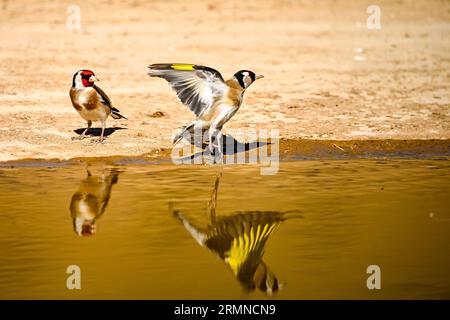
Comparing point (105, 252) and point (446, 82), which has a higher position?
point (446, 82)

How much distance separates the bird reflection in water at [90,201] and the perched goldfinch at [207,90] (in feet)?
3.58

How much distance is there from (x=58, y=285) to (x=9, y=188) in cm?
342

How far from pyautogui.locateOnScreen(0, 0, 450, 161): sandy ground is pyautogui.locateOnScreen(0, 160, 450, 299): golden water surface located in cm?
194

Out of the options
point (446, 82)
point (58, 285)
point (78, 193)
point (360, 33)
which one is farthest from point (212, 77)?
point (360, 33)

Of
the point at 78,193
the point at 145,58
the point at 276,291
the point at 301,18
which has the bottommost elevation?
the point at 276,291

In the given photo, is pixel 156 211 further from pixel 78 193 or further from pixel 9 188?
pixel 9 188

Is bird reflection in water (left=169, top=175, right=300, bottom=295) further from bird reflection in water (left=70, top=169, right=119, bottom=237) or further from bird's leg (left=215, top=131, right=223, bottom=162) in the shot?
bird's leg (left=215, top=131, right=223, bottom=162)

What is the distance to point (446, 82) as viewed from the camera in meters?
15.4

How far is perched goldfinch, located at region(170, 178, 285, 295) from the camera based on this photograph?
6309 millimetres

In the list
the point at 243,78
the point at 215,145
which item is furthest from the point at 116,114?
the point at 243,78

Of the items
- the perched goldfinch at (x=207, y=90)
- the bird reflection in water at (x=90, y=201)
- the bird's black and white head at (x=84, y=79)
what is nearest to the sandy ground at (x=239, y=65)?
the bird's black and white head at (x=84, y=79)

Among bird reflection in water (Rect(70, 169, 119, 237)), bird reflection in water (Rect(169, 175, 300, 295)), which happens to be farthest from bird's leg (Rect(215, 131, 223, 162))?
bird reflection in water (Rect(169, 175, 300, 295))

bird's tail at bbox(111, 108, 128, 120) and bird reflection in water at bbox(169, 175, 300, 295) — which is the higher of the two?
bird's tail at bbox(111, 108, 128, 120)

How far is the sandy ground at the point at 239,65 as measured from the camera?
12.6 m
